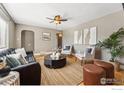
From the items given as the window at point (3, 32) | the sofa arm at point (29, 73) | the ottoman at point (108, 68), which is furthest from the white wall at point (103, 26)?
the window at point (3, 32)

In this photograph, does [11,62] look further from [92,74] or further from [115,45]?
[115,45]

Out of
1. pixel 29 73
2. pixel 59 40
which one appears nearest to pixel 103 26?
pixel 59 40

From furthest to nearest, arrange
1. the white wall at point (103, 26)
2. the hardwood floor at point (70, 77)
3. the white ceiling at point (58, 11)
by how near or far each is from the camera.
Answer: the white wall at point (103, 26) → the hardwood floor at point (70, 77) → the white ceiling at point (58, 11)

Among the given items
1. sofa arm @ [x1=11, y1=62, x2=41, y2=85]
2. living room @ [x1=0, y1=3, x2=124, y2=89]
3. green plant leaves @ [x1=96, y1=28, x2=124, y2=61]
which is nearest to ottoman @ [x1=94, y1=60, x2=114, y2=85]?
living room @ [x1=0, y1=3, x2=124, y2=89]

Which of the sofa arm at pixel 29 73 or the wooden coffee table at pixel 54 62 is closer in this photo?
the sofa arm at pixel 29 73

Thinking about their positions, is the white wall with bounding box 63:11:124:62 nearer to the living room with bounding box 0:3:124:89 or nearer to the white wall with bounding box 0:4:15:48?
the living room with bounding box 0:3:124:89

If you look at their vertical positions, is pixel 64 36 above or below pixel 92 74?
above

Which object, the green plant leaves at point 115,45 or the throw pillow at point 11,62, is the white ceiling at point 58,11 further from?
the throw pillow at point 11,62
